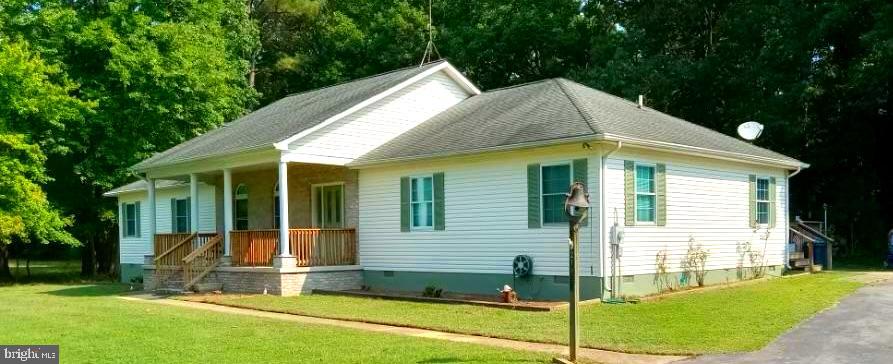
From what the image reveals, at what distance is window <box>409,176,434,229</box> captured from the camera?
1908 cm

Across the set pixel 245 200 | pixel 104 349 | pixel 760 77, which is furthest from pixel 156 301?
pixel 760 77

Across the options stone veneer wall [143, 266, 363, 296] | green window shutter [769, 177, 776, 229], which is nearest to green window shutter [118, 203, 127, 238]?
stone veneer wall [143, 266, 363, 296]

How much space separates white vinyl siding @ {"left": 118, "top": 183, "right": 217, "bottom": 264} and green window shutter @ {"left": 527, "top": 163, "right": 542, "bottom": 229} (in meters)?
13.3

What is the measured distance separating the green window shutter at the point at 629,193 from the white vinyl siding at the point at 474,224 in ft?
2.65

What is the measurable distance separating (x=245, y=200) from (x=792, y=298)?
16.1 m

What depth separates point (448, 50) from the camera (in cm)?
4041

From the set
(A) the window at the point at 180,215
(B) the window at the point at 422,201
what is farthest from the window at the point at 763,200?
(A) the window at the point at 180,215

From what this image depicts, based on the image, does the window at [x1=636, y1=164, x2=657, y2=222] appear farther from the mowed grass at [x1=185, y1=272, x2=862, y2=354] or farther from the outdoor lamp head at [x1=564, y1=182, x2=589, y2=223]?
the outdoor lamp head at [x1=564, y1=182, x2=589, y2=223]

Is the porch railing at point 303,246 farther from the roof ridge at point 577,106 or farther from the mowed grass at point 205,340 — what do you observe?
the roof ridge at point 577,106

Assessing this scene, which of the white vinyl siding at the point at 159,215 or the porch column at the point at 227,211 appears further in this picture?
the white vinyl siding at the point at 159,215

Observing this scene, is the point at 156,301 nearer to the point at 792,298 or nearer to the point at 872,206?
Answer: the point at 792,298

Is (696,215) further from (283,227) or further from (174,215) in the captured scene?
(174,215)

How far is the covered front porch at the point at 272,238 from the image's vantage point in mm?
19656

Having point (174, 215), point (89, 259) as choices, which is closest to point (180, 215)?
point (174, 215)
